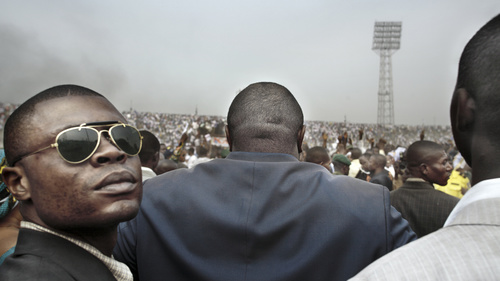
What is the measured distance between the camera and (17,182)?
4.17ft

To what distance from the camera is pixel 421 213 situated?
3.40m

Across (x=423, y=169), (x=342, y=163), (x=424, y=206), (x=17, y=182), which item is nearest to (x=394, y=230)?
(x=17, y=182)

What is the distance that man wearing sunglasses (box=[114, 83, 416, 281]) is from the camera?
1.61 meters

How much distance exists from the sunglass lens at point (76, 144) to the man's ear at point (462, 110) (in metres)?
1.24

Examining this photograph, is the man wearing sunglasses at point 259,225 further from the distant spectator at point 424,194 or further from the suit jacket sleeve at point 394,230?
the distant spectator at point 424,194

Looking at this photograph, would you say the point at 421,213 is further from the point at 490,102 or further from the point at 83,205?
the point at 83,205

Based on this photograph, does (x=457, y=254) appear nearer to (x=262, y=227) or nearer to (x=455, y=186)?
(x=262, y=227)

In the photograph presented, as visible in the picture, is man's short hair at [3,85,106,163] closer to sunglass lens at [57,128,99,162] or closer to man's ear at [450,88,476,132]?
sunglass lens at [57,128,99,162]

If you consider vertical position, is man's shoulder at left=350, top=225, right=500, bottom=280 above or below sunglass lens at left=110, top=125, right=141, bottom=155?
below

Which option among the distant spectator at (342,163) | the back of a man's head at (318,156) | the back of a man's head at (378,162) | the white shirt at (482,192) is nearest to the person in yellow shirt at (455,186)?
the back of a man's head at (378,162)

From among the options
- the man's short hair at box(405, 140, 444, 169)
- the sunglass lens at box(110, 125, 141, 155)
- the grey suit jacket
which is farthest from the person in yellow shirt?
the sunglass lens at box(110, 125, 141, 155)

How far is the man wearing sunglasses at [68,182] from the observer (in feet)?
3.93

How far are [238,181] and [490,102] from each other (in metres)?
1.12

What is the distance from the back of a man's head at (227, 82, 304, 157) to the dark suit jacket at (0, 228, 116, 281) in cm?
101
